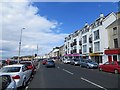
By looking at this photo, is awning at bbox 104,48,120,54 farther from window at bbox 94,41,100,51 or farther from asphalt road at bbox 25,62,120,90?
asphalt road at bbox 25,62,120,90

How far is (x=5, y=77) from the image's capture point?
27.2 feet

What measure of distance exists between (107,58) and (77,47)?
33559 millimetres

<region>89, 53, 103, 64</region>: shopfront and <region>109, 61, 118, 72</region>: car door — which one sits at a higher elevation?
<region>89, 53, 103, 64</region>: shopfront

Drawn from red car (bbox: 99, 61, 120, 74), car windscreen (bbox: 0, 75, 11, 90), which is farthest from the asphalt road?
car windscreen (bbox: 0, 75, 11, 90)

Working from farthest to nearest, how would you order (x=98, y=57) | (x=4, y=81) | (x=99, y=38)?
1. (x=98, y=57)
2. (x=99, y=38)
3. (x=4, y=81)

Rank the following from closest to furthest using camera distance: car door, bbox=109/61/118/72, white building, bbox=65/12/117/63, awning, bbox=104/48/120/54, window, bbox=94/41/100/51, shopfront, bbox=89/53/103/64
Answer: car door, bbox=109/61/118/72 < awning, bbox=104/48/120/54 < white building, bbox=65/12/117/63 < shopfront, bbox=89/53/103/64 < window, bbox=94/41/100/51

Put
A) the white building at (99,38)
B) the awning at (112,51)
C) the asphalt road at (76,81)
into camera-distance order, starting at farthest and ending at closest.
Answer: the white building at (99,38)
the awning at (112,51)
the asphalt road at (76,81)

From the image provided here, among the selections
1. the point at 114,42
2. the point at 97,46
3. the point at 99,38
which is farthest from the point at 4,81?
the point at 97,46

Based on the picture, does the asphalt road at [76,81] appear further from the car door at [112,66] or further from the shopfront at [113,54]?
the shopfront at [113,54]

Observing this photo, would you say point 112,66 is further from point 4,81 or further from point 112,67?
point 4,81

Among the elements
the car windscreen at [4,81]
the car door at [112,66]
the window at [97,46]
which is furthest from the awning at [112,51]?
the car windscreen at [4,81]

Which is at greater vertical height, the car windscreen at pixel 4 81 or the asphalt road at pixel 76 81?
the car windscreen at pixel 4 81

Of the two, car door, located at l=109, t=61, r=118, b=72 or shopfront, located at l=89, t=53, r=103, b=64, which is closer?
car door, located at l=109, t=61, r=118, b=72

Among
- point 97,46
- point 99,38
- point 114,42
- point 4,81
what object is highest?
point 99,38
